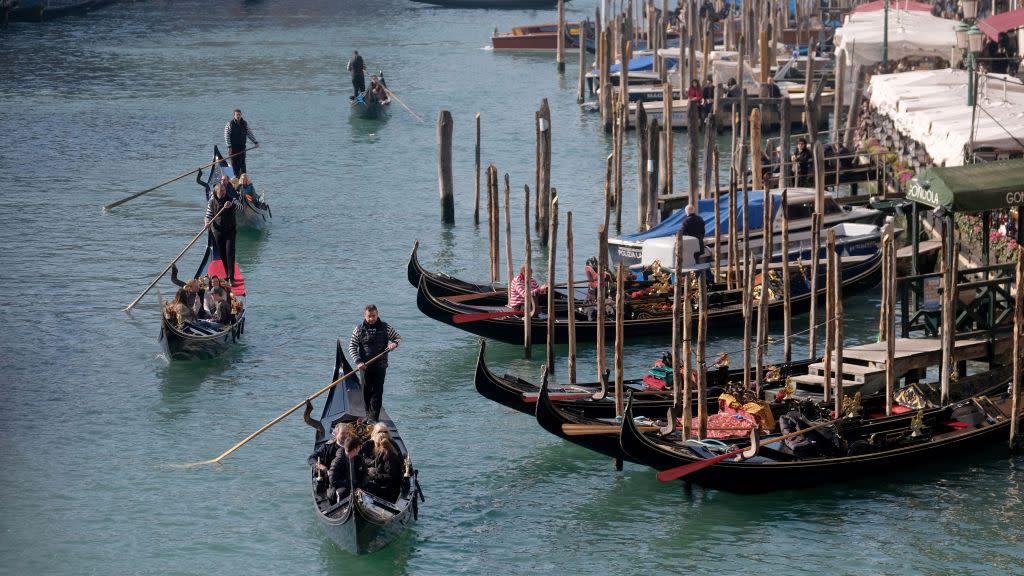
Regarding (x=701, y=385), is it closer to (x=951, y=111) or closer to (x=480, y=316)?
(x=480, y=316)

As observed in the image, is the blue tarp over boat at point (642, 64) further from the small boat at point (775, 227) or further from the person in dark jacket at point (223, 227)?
the person in dark jacket at point (223, 227)

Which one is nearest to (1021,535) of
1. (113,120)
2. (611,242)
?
(611,242)

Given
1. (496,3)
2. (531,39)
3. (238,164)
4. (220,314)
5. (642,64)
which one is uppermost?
(496,3)

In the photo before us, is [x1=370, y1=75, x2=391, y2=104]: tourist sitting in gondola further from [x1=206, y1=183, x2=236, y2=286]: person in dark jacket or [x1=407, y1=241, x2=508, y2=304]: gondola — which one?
[x1=407, y1=241, x2=508, y2=304]: gondola

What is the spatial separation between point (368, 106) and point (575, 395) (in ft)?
73.3

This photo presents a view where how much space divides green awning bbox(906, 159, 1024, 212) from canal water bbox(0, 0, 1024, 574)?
2.57 meters

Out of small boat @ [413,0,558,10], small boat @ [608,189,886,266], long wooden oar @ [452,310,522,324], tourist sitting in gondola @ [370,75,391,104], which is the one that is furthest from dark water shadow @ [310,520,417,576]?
small boat @ [413,0,558,10]

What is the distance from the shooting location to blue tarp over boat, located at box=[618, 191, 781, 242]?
20.8 m

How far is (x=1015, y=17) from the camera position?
2589cm

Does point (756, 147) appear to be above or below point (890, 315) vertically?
above

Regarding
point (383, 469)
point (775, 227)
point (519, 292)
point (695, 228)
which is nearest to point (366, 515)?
point (383, 469)

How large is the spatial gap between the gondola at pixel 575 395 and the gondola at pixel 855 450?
105cm

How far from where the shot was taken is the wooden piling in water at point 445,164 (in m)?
24.4

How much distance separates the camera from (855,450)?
1386cm
